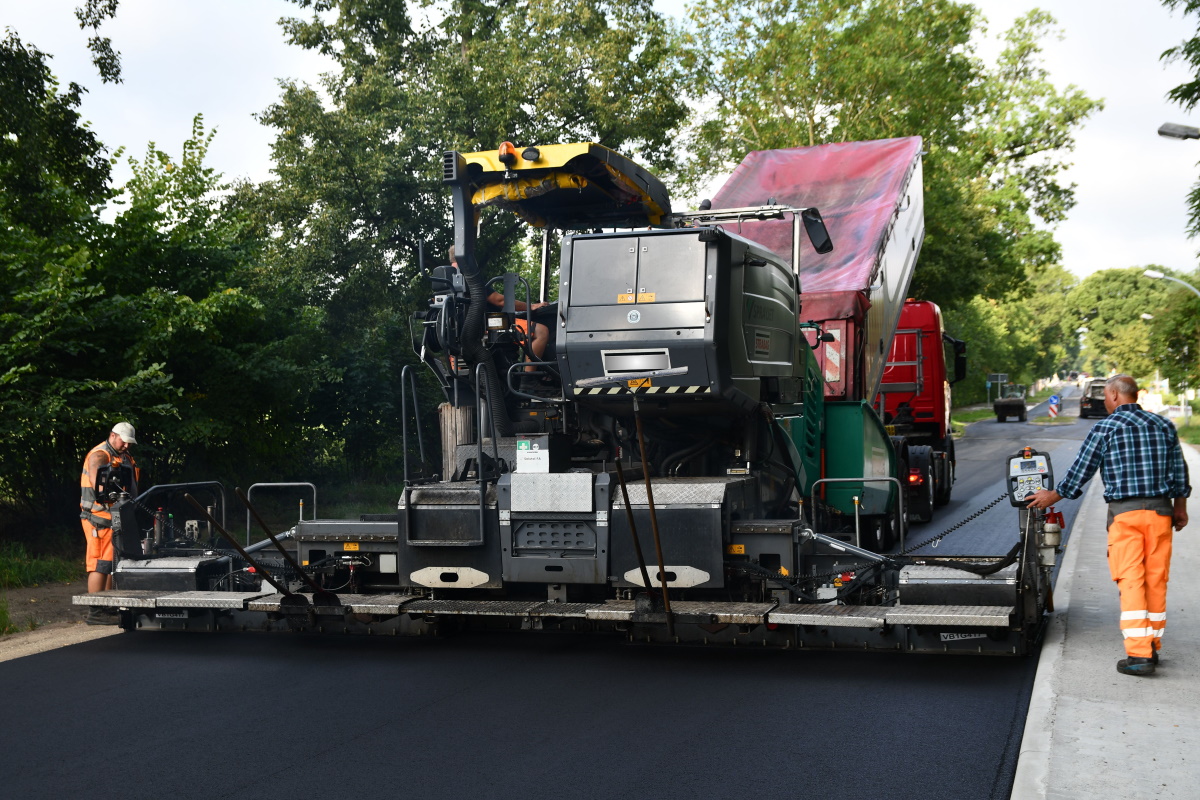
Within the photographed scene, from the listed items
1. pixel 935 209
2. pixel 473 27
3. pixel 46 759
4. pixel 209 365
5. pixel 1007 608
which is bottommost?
pixel 46 759

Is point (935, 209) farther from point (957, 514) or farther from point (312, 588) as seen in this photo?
point (312, 588)

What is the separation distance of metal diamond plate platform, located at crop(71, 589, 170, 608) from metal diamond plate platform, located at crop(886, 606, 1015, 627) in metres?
5.35

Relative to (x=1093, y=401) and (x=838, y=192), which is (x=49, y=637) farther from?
(x=1093, y=401)

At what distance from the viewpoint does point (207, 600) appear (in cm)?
833

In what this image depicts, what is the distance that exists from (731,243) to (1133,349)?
76136 millimetres

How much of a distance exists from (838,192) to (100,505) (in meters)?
9.11

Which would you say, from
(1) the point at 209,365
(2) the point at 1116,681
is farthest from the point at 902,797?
(1) the point at 209,365

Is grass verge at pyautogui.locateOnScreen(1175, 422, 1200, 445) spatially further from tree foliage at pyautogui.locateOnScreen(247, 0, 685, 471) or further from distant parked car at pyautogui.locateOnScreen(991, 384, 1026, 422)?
tree foliage at pyautogui.locateOnScreen(247, 0, 685, 471)

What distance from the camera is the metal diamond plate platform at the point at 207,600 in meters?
8.24

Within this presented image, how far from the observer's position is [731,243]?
7586 millimetres

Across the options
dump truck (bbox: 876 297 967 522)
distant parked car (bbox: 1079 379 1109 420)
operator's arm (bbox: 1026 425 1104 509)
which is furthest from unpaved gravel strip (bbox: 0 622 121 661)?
distant parked car (bbox: 1079 379 1109 420)

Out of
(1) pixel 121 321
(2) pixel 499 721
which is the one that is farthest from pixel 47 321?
(2) pixel 499 721

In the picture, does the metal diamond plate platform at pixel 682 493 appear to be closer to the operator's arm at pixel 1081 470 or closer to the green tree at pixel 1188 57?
the operator's arm at pixel 1081 470

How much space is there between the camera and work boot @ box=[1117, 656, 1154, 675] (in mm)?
6637
